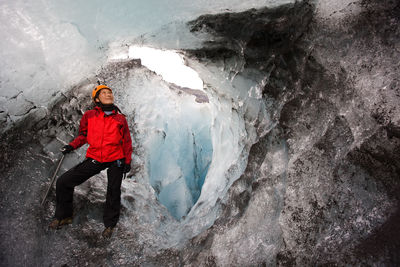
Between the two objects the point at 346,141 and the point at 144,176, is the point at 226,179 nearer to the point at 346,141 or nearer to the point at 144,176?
the point at 144,176

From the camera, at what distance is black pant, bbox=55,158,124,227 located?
3047 millimetres

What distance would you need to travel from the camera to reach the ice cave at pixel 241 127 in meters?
2.34

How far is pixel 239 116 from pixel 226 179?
102 cm

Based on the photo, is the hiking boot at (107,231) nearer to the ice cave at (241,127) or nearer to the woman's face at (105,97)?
the ice cave at (241,127)

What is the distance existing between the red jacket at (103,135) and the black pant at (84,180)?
10 cm

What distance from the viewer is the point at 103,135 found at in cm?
304

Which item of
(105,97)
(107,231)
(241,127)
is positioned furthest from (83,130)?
(241,127)

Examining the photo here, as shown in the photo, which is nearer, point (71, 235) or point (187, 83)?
point (71, 235)

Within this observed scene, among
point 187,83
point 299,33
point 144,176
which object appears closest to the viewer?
point 299,33

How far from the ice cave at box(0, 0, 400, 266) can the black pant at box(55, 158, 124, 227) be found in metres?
0.49

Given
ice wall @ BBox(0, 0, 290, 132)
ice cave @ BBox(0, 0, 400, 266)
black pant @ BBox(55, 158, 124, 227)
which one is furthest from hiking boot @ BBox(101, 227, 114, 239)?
ice wall @ BBox(0, 0, 290, 132)

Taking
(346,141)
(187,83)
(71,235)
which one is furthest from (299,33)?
(187,83)

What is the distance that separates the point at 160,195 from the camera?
5.82m

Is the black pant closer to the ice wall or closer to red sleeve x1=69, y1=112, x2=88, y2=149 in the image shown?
red sleeve x1=69, y1=112, x2=88, y2=149
